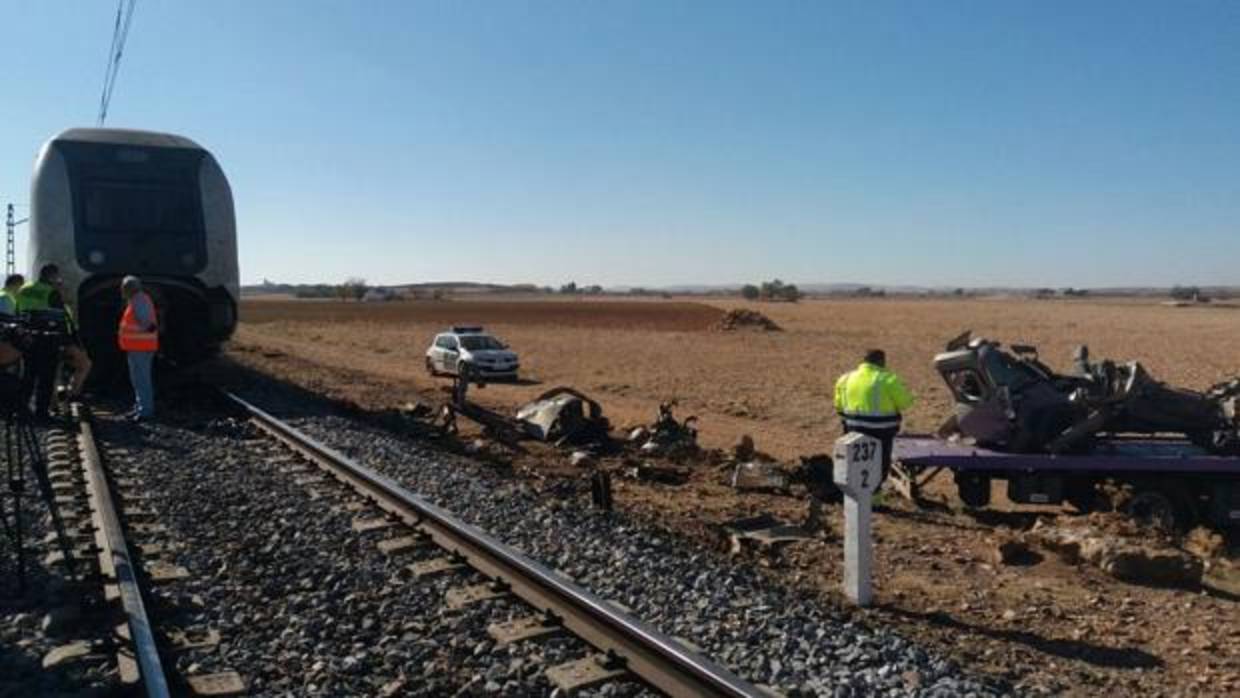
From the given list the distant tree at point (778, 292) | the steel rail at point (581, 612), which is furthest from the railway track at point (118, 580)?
the distant tree at point (778, 292)

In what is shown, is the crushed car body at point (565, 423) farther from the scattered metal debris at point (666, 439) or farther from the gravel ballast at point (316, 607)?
the gravel ballast at point (316, 607)

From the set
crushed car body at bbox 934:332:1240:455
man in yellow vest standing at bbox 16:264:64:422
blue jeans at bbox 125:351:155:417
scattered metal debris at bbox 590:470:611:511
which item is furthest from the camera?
blue jeans at bbox 125:351:155:417

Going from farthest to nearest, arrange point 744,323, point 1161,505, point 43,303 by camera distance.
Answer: point 744,323, point 43,303, point 1161,505

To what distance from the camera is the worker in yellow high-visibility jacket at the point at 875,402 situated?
28.2ft


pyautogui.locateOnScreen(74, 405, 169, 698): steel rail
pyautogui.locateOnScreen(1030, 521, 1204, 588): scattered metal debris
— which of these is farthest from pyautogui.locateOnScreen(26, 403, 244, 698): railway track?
pyautogui.locateOnScreen(1030, 521, 1204, 588): scattered metal debris

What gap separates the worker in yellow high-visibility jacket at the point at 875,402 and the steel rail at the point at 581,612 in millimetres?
3420

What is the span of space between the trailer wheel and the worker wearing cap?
436 inches

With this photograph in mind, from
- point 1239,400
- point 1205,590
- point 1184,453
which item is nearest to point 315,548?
point 1205,590

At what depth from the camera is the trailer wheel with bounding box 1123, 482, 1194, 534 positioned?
32.1ft

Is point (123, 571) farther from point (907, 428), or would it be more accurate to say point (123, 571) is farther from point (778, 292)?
point (778, 292)

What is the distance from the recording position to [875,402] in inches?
339

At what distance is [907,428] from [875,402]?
10.5m

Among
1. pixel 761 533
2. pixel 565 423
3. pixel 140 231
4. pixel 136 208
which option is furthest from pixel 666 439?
pixel 136 208

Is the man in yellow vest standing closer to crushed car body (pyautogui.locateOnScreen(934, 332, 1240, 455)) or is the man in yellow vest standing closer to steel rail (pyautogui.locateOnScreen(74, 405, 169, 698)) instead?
steel rail (pyautogui.locateOnScreen(74, 405, 169, 698))
